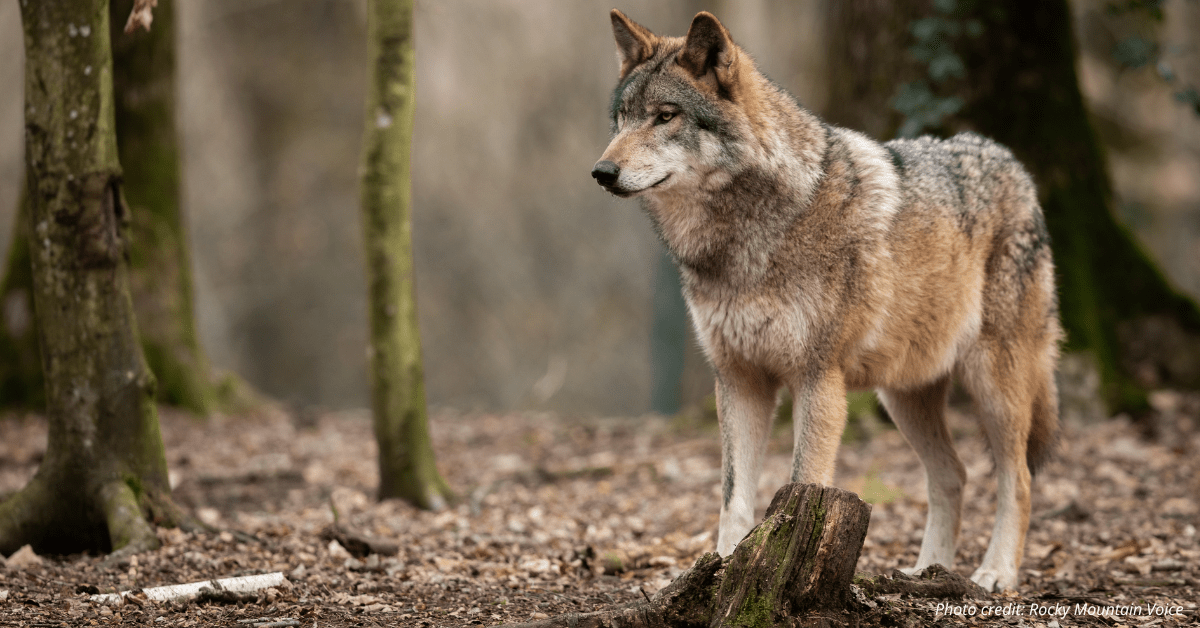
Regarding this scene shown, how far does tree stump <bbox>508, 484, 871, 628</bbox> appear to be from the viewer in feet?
8.73

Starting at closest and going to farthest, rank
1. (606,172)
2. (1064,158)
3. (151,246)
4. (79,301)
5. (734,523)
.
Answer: (606,172) → (734,523) → (79,301) → (1064,158) → (151,246)

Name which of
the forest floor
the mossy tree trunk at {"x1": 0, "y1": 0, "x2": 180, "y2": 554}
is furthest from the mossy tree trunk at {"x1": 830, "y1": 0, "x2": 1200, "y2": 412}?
the mossy tree trunk at {"x1": 0, "y1": 0, "x2": 180, "y2": 554}

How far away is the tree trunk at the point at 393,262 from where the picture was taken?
17.1ft

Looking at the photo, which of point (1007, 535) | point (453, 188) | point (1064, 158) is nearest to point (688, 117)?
point (1007, 535)

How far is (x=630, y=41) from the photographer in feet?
12.9

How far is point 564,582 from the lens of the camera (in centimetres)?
393

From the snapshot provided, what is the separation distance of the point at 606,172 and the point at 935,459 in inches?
94.0

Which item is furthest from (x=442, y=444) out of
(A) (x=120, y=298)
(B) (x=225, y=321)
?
(B) (x=225, y=321)

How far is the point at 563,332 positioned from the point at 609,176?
640 inches

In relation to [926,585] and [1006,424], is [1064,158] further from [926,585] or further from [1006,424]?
[926,585]

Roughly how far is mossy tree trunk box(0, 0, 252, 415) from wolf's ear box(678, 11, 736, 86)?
614cm

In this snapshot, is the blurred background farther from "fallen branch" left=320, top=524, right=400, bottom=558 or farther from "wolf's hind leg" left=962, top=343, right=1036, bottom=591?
"wolf's hind leg" left=962, top=343, right=1036, bottom=591

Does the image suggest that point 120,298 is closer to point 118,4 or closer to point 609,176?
point 609,176

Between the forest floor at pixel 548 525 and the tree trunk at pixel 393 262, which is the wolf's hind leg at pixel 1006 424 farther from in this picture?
the tree trunk at pixel 393 262
